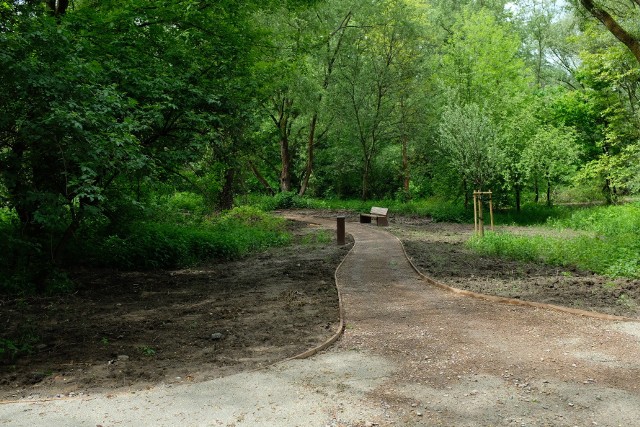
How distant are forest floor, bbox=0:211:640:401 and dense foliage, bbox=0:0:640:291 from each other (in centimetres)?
146

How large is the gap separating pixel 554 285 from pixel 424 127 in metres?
19.3

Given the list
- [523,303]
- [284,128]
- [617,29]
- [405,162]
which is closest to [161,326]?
[523,303]

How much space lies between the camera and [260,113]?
38.4 feet

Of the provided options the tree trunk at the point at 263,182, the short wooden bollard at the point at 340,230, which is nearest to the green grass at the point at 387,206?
the tree trunk at the point at 263,182

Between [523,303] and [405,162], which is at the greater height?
[405,162]

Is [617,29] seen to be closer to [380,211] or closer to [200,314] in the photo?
[380,211]

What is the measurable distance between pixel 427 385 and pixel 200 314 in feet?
13.4

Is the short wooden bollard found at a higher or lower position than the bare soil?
higher

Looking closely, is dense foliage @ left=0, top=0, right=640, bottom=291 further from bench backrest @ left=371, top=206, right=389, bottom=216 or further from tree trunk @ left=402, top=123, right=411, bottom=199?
bench backrest @ left=371, top=206, right=389, bottom=216

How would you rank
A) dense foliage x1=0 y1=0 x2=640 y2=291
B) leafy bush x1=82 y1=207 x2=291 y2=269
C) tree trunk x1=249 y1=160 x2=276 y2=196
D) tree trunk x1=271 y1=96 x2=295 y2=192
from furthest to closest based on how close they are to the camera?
tree trunk x1=249 y1=160 x2=276 y2=196
tree trunk x1=271 y1=96 x2=295 y2=192
leafy bush x1=82 y1=207 x2=291 y2=269
dense foliage x1=0 y1=0 x2=640 y2=291

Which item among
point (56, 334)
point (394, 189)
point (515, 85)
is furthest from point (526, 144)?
point (56, 334)

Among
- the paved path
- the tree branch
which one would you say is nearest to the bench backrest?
the tree branch

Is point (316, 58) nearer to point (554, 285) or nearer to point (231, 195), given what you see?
point (231, 195)

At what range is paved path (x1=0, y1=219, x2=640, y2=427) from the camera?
4121mm
